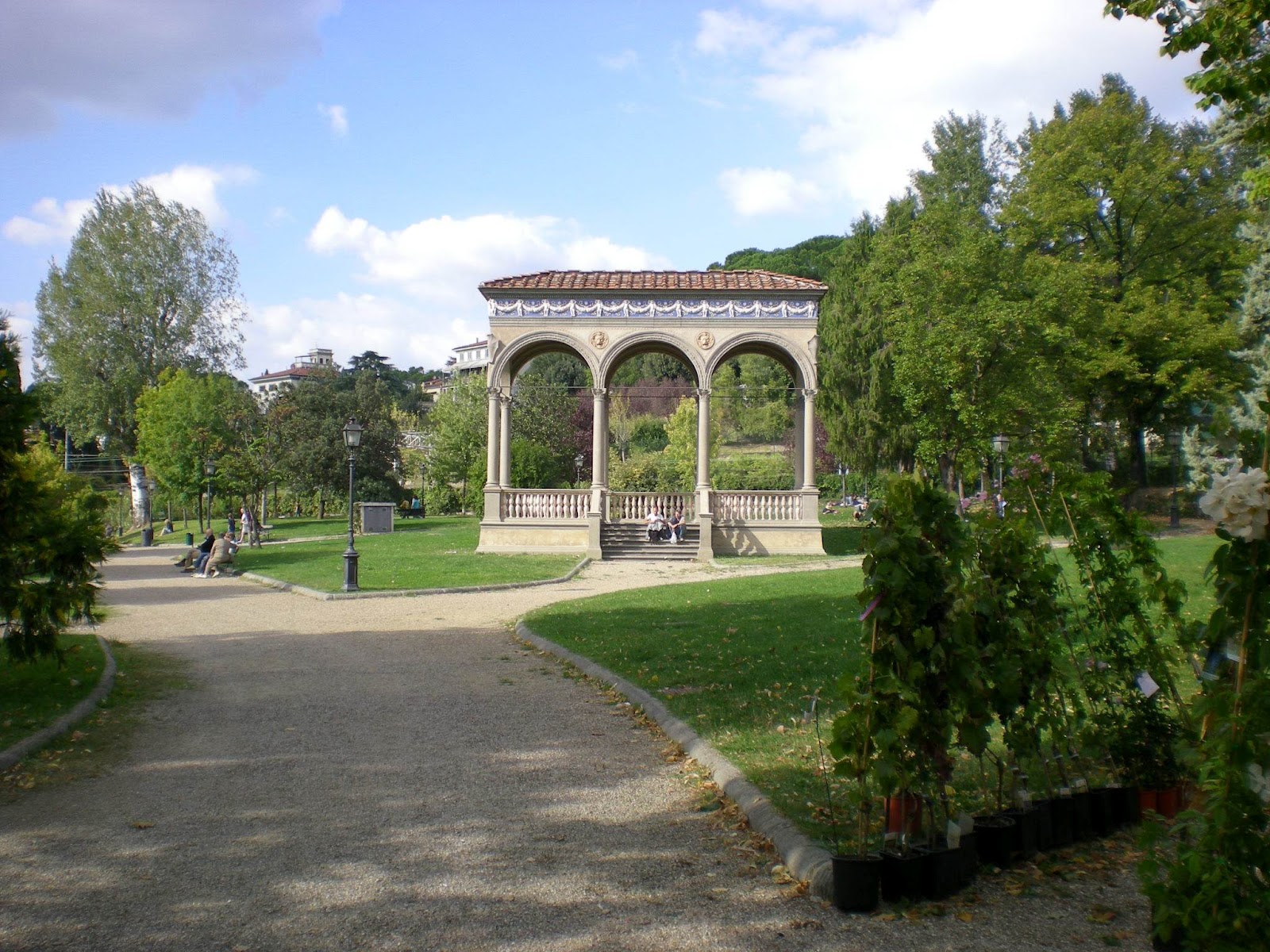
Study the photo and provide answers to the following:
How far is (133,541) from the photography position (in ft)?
134

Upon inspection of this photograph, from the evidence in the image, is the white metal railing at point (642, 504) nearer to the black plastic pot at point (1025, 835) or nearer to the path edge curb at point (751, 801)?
the path edge curb at point (751, 801)

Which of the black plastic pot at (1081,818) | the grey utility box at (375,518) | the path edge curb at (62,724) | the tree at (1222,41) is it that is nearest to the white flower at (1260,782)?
the black plastic pot at (1081,818)

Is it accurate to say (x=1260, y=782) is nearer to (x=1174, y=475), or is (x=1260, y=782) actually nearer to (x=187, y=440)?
(x=1174, y=475)

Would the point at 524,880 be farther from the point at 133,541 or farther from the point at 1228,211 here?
the point at 133,541

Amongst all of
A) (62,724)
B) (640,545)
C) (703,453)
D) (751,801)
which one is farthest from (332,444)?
(751,801)

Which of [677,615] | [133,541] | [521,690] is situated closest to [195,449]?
[133,541]

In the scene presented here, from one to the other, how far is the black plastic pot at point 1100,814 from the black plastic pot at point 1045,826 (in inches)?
13.1

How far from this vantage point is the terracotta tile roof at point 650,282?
2698cm

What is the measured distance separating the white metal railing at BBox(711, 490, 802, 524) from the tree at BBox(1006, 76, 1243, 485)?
9610 millimetres

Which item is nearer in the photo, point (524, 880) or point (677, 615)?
point (524, 880)

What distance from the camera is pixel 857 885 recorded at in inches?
163

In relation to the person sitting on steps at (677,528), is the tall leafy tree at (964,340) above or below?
above

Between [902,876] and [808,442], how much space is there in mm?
23710

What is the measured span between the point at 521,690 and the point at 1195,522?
3067cm
